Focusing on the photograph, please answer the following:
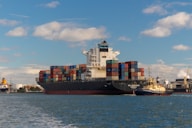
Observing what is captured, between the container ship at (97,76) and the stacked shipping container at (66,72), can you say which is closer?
the container ship at (97,76)

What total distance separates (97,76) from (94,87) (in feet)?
26.4

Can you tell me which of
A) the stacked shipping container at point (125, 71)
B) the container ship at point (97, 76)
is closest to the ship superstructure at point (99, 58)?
the container ship at point (97, 76)

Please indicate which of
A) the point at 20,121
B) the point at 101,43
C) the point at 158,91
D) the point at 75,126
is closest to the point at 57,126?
the point at 75,126

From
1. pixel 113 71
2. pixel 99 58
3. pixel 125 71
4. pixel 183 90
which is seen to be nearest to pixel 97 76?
pixel 99 58

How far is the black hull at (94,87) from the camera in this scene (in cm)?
11179

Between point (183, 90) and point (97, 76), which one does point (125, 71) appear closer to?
point (97, 76)

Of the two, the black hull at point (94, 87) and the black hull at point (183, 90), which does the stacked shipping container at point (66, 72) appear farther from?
the black hull at point (183, 90)

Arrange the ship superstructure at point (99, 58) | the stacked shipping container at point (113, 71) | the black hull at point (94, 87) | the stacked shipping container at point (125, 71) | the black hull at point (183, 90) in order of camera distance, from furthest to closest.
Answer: the black hull at point (183, 90) → the ship superstructure at point (99, 58) → the stacked shipping container at point (113, 71) → the stacked shipping container at point (125, 71) → the black hull at point (94, 87)

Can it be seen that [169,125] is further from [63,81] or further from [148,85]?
[63,81]

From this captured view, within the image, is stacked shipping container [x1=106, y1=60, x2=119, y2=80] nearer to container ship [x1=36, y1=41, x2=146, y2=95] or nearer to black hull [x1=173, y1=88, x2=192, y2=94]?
container ship [x1=36, y1=41, x2=146, y2=95]

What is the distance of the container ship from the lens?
4419 inches

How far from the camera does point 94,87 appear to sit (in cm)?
11788

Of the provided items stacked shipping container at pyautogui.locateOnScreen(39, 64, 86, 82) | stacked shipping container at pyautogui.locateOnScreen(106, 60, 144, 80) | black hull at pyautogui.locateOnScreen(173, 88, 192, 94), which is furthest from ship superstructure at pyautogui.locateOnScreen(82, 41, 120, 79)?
black hull at pyautogui.locateOnScreen(173, 88, 192, 94)

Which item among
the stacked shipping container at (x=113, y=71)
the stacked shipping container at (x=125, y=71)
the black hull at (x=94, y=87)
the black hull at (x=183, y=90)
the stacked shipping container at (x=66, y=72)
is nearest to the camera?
the black hull at (x=94, y=87)
